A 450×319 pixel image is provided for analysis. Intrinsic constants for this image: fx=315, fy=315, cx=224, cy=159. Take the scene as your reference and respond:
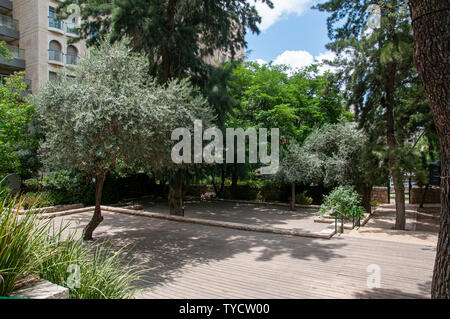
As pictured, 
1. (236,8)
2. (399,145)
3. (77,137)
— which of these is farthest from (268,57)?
(77,137)

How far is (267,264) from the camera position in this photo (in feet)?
22.4

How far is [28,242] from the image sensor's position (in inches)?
142

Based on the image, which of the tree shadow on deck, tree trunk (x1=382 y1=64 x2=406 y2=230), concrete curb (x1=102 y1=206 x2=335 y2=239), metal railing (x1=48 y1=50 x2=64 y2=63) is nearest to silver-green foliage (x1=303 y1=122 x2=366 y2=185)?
tree trunk (x1=382 y1=64 x2=406 y2=230)

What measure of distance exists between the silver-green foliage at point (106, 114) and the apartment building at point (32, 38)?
63.8 feet

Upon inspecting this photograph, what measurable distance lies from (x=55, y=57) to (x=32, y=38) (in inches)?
81.6

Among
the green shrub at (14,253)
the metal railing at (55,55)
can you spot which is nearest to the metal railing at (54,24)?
the metal railing at (55,55)

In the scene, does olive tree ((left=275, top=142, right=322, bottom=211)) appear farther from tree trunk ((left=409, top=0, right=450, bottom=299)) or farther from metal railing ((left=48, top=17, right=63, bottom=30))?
metal railing ((left=48, top=17, right=63, bottom=30))

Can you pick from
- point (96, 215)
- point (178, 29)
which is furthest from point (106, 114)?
point (178, 29)

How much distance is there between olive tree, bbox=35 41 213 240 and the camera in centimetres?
702

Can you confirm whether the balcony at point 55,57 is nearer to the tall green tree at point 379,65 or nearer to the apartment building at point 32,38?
the apartment building at point 32,38

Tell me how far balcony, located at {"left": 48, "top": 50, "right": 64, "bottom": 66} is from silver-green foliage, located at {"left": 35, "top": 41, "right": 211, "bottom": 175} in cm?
2072

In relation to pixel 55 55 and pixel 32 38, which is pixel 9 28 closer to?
pixel 32 38
